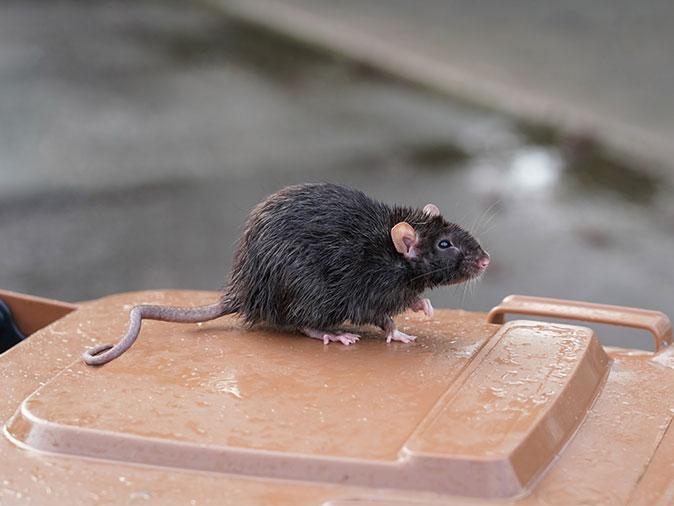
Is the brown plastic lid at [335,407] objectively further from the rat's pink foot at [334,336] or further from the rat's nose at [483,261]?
the rat's nose at [483,261]

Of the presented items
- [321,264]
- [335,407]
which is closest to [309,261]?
[321,264]

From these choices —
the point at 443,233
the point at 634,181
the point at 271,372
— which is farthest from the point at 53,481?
the point at 634,181

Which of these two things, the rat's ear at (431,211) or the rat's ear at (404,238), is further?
the rat's ear at (431,211)

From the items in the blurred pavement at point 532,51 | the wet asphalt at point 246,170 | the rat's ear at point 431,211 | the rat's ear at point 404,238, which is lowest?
the wet asphalt at point 246,170

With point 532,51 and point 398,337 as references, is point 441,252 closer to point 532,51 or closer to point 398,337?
point 398,337

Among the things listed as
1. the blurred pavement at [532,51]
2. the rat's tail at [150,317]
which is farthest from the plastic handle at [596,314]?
the blurred pavement at [532,51]

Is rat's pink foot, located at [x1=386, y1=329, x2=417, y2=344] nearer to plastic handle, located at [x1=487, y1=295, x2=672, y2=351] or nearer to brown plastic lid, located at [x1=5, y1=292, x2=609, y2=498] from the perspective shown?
brown plastic lid, located at [x1=5, y1=292, x2=609, y2=498]
